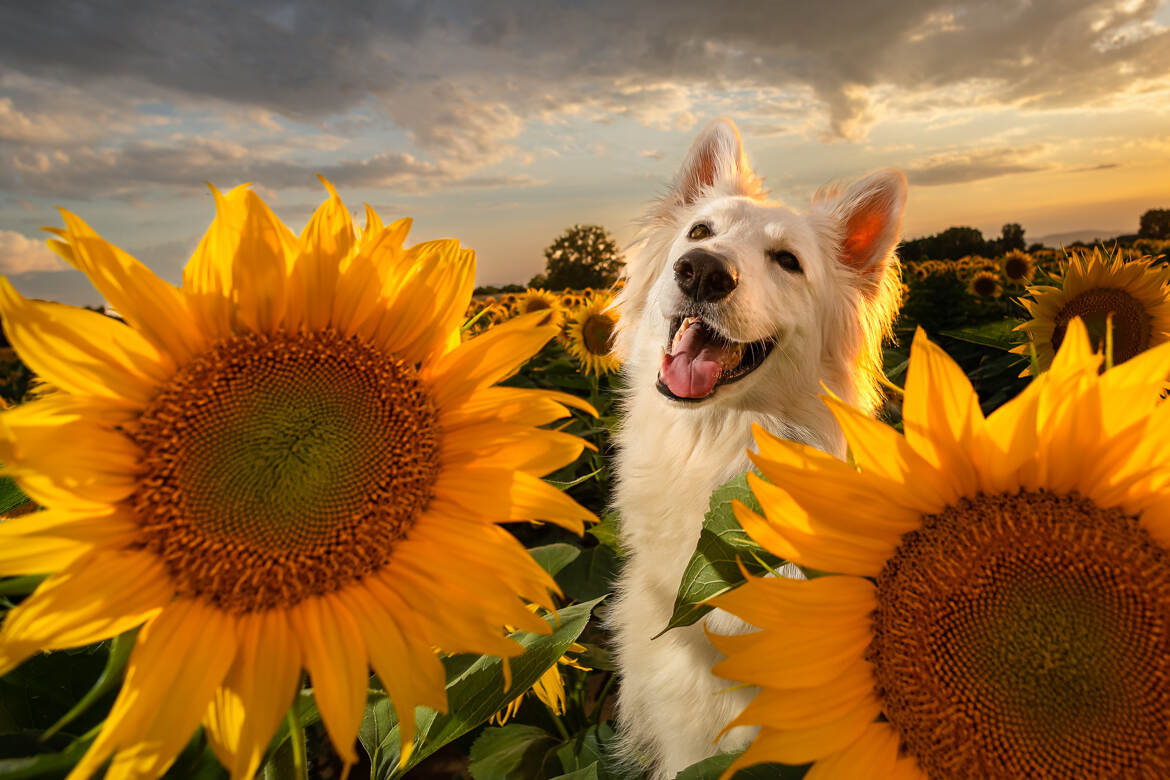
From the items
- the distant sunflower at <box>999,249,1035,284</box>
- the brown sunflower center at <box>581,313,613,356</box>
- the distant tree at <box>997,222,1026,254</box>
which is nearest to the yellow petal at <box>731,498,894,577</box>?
the brown sunflower center at <box>581,313,613,356</box>

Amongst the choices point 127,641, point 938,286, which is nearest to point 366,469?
point 127,641

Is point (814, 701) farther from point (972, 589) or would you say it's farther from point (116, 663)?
point (116, 663)

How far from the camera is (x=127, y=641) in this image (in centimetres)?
73

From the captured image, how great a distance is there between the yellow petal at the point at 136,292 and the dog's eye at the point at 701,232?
269 centimetres

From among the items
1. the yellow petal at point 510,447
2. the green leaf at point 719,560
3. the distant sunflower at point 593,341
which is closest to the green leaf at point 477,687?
the green leaf at point 719,560

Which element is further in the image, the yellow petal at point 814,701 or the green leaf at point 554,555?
the green leaf at point 554,555

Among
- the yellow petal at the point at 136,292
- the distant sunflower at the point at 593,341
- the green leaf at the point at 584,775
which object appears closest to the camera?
the yellow petal at the point at 136,292

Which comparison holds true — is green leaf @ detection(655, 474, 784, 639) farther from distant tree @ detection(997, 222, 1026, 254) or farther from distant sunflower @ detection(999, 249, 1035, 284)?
distant tree @ detection(997, 222, 1026, 254)

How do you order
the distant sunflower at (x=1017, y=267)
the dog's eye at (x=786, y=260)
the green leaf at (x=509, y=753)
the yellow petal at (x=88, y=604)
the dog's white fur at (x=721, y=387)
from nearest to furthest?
the yellow petal at (x=88, y=604)
the green leaf at (x=509, y=753)
the dog's white fur at (x=721, y=387)
the dog's eye at (x=786, y=260)
the distant sunflower at (x=1017, y=267)

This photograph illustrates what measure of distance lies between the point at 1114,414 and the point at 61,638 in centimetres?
115

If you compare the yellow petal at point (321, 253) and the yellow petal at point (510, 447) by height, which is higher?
the yellow petal at point (321, 253)

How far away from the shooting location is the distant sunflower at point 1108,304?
2906 millimetres

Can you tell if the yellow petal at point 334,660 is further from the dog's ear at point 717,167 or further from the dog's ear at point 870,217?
the dog's ear at point 717,167

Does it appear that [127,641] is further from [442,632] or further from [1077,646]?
[1077,646]
